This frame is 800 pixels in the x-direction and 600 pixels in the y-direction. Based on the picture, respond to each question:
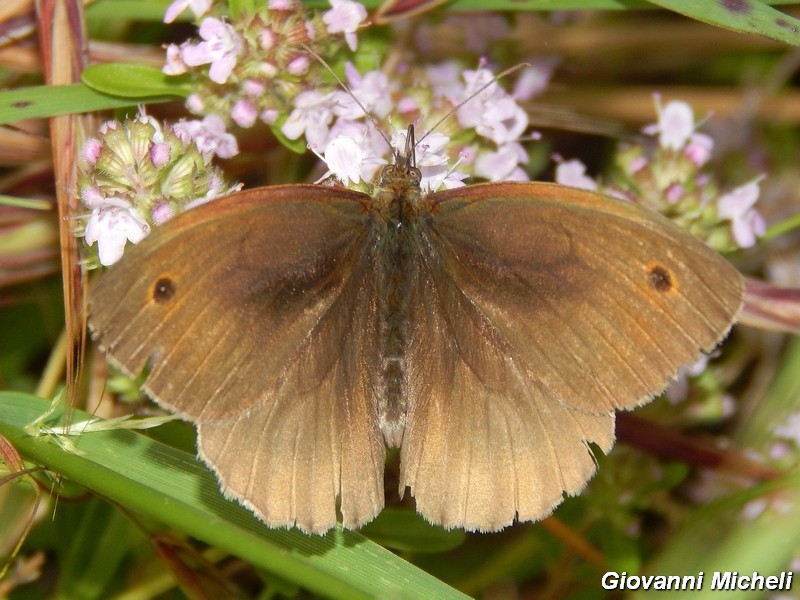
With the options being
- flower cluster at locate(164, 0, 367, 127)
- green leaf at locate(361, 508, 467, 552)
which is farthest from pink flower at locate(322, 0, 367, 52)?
green leaf at locate(361, 508, 467, 552)

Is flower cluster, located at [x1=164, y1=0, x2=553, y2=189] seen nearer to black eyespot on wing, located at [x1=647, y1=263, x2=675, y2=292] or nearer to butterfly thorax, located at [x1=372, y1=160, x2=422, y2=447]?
butterfly thorax, located at [x1=372, y1=160, x2=422, y2=447]

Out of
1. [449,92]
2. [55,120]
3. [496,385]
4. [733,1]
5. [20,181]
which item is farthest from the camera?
[20,181]

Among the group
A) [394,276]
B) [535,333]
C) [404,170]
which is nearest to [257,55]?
[404,170]

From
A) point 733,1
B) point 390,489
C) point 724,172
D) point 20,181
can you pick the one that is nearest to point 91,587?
point 390,489

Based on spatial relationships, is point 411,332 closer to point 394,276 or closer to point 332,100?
point 394,276

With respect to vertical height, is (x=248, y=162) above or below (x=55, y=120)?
below

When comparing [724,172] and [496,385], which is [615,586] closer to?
[496,385]
